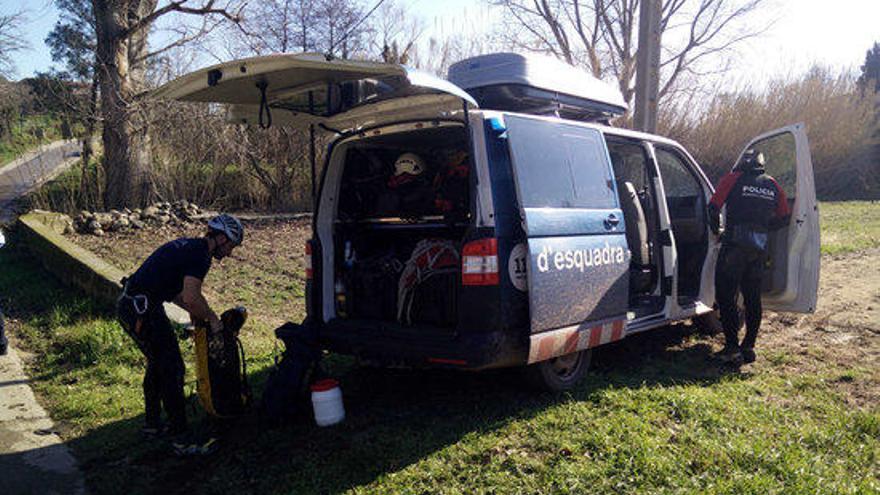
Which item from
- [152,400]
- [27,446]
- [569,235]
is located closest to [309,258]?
[152,400]

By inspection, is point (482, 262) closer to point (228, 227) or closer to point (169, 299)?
point (228, 227)

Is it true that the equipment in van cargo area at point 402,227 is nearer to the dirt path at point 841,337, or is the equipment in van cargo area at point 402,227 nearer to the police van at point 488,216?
the police van at point 488,216

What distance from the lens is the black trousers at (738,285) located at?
527cm

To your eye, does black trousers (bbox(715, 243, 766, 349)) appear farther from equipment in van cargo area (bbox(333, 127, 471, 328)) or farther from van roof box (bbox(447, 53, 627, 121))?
equipment in van cargo area (bbox(333, 127, 471, 328))

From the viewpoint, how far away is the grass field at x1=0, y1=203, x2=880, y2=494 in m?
3.29

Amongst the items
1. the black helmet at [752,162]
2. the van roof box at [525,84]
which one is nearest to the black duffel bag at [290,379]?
the van roof box at [525,84]

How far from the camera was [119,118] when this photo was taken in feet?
39.5

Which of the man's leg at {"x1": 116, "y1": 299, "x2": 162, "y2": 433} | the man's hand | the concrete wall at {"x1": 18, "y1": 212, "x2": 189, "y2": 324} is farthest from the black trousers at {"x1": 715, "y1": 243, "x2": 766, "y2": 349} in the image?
the concrete wall at {"x1": 18, "y1": 212, "x2": 189, "y2": 324}

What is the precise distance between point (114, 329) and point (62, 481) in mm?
2751

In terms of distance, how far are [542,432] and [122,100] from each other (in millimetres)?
11361

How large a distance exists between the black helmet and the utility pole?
3.43 meters

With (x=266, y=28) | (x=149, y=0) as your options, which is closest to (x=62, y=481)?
(x=149, y=0)

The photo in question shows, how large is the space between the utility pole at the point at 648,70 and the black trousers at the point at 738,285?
386 centimetres

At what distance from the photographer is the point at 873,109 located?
940 inches
